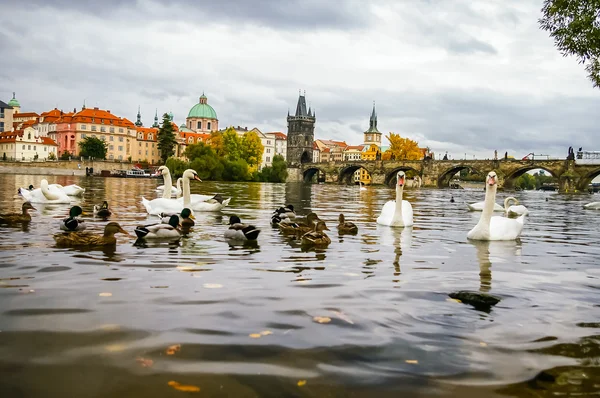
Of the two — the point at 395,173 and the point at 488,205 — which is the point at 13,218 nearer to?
the point at 488,205

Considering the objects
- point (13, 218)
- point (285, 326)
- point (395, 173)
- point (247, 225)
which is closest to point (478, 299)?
point (285, 326)

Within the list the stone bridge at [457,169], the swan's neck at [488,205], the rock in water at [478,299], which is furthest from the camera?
the stone bridge at [457,169]

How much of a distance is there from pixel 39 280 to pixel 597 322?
478 cm

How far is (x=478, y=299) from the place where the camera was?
15.1ft

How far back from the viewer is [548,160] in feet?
236

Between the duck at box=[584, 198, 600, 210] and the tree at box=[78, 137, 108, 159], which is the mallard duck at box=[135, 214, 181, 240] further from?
the tree at box=[78, 137, 108, 159]

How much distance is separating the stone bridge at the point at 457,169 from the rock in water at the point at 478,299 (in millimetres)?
71739

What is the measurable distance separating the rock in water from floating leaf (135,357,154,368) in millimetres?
2684

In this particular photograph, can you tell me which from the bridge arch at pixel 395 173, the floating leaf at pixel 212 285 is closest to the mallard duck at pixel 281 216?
the floating leaf at pixel 212 285

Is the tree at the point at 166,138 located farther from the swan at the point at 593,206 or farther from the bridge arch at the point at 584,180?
the swan at the point at 593,206

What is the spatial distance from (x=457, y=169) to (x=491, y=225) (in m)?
83.6

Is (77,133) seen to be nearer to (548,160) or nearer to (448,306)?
(548,160)

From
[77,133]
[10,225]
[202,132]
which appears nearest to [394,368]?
[10,225]

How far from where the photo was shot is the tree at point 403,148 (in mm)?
99938
